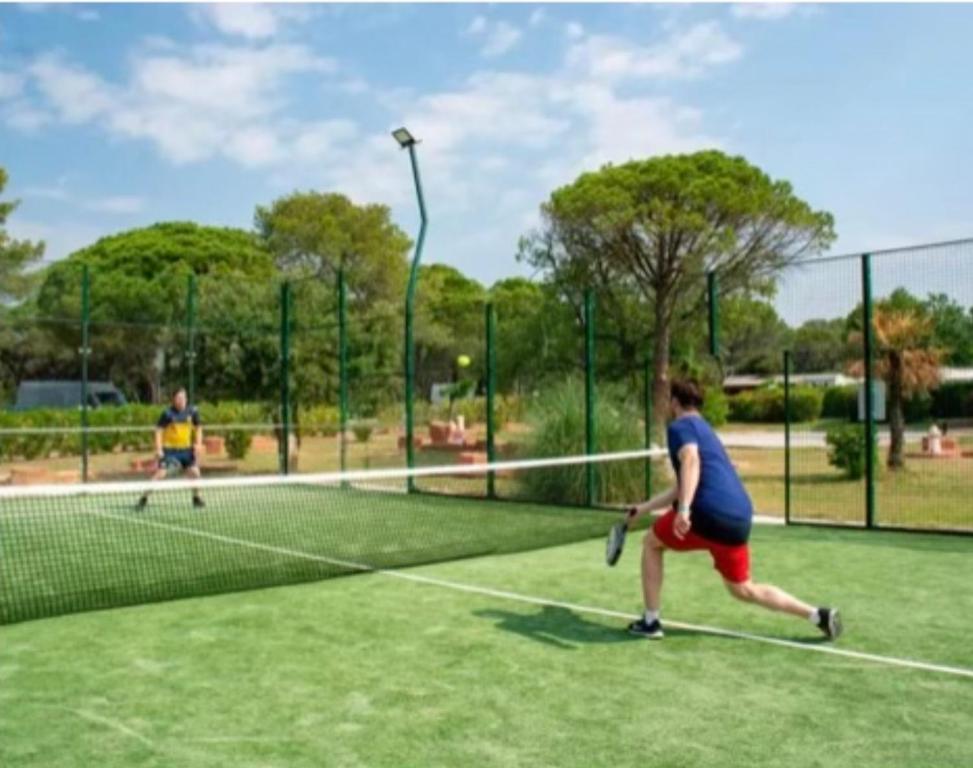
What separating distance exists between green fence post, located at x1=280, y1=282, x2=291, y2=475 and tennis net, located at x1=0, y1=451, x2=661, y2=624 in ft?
3.95

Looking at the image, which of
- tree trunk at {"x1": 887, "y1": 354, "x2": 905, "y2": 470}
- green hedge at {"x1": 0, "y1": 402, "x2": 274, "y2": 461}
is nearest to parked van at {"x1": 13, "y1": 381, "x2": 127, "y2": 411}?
green hedge at {"x1": 0, "y1": 402, "x2": 274, "y2": 461}

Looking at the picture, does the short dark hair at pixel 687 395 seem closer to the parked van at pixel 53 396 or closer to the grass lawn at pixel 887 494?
the grass lawn at pixel 887 494

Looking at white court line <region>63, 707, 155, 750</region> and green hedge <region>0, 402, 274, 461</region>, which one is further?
green hedge <region>0, 402, 274, 461</region>

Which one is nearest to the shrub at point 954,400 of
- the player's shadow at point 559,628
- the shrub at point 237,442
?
the player's shadow at point 559,628

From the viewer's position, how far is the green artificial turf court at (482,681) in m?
4.00

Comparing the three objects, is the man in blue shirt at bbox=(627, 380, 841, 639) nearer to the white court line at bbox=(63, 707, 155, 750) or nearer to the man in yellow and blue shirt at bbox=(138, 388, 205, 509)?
the white court line at bbox=(63, 707, 155, 750)

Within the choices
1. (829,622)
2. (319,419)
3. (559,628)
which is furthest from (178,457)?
(829,622)

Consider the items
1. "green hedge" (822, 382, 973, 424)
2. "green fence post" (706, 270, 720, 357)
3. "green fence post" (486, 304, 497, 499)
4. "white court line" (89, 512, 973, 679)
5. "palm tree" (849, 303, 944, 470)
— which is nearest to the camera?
"white court line" (89, 512, 973, 679)

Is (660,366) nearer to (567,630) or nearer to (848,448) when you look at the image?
(848,448)

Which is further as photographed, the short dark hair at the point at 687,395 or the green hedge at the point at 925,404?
the green hedge at the point at 925,404

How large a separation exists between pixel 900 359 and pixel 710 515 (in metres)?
9.67

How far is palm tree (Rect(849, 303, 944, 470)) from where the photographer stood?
12.6m

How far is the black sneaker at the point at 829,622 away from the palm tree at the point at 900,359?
662 cm

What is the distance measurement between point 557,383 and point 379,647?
10.3 metres
